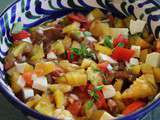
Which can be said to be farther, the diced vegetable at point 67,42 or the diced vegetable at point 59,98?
the diced vegetable at point 67,42

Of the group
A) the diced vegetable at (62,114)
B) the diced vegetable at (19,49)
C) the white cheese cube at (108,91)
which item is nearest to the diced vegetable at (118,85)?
the white cheese cube at (108,91)

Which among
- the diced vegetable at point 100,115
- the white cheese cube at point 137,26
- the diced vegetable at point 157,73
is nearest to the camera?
the diced vegetable at point 100,115

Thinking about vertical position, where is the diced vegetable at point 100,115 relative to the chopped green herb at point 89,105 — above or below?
below

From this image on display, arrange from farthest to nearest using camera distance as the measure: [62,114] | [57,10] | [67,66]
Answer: [57,10] → [67,66] → [62,114]

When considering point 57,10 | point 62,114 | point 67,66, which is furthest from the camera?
point 57,10

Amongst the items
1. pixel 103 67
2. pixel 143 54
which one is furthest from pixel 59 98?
pixel 143 54

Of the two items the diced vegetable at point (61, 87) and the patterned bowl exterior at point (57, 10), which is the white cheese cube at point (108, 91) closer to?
the diced vegetable at point (61, 87)

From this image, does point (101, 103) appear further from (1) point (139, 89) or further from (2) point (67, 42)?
(2) point (67, 42)
